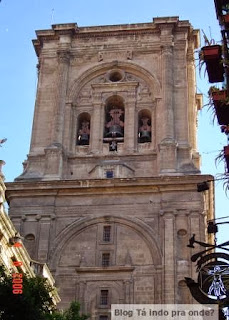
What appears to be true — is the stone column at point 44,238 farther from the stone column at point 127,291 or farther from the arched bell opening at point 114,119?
the arched bell opening at point 114,119

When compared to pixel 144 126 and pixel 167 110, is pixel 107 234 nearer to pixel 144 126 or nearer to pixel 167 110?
pixel 144 126

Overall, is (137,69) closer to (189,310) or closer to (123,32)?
(123,32)

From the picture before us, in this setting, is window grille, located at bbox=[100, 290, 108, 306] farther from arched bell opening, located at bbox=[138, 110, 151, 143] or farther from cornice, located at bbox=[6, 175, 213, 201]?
arched bell opening, located at bbox=[138, 110, 151, 143]

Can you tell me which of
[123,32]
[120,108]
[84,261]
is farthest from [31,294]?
[123,32]

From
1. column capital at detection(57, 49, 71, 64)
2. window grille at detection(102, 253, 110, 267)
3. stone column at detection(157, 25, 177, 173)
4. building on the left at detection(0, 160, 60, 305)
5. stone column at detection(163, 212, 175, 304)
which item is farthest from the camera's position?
column capital at detection(57, 49, 71, 64)

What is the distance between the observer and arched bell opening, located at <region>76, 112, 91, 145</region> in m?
42.3

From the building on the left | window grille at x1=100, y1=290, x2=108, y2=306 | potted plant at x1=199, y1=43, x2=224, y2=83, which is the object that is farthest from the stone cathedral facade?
potted plant at x1=199, y1=43, x2=224, y2=83

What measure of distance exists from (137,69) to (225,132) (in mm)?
31417

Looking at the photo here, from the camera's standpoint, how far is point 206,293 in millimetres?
12656

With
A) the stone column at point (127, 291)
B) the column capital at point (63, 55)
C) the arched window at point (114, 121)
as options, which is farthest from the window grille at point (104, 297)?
the column capital at point (63, 55)

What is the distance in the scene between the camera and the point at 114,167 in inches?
1564

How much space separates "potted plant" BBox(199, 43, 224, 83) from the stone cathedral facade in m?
21.2

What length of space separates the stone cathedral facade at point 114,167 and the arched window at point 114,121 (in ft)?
0.21

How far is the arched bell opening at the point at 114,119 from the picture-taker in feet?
137
